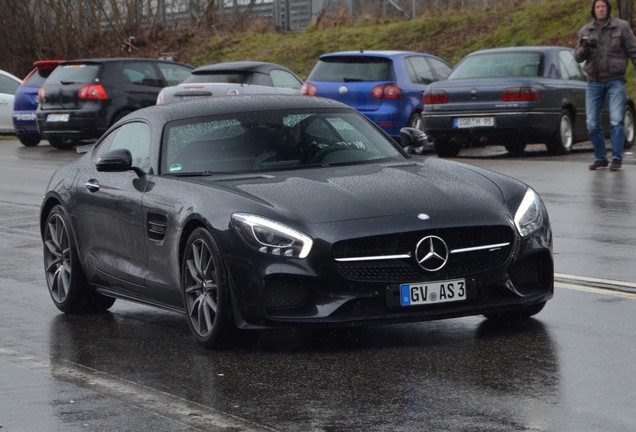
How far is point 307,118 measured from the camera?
29.3 feet

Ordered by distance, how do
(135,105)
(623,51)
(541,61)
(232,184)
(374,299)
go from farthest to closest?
(135,105), (541,61), (623,51), (232,184), (374,299)

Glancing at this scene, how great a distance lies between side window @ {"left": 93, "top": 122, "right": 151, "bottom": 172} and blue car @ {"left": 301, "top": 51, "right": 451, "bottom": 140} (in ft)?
44.0

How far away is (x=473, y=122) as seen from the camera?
69.5ft

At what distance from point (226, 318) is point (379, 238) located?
875 mm

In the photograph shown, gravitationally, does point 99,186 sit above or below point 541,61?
above

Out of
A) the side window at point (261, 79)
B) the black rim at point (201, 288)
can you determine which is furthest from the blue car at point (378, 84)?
the black rim at point (201, 288)

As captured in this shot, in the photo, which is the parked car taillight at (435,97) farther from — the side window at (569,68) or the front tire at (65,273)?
the front tire at (65,273)

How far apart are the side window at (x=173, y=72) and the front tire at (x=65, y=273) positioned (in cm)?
1967

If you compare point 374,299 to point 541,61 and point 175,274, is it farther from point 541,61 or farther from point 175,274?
point 541,61

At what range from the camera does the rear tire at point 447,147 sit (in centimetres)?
2217

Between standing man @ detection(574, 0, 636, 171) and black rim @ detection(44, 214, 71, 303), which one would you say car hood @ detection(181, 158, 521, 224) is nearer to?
black rim @ detection(44, 214, 71, 303)

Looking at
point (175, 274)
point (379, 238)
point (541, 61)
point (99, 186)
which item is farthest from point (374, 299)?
point (541, 61)

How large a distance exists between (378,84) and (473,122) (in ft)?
8.18

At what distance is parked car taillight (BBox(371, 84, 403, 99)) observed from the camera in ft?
75.9
